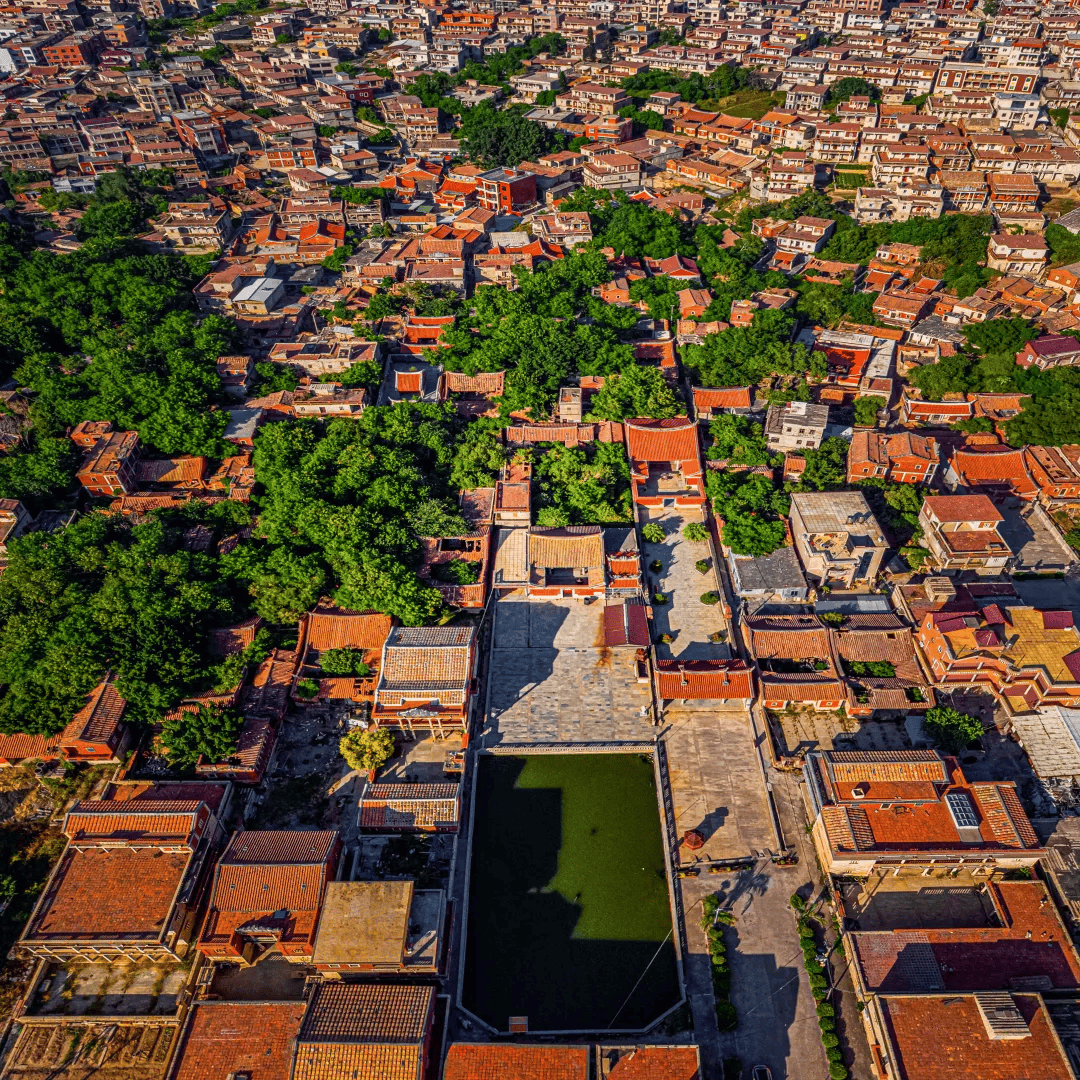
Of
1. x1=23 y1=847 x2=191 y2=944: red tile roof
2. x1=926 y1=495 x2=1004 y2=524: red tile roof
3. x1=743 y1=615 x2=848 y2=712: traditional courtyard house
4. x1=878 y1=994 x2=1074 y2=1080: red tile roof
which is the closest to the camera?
x1=878 y1=994 x2=1074 y2=1080: red tile roof

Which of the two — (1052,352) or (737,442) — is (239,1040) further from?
(1052,352)

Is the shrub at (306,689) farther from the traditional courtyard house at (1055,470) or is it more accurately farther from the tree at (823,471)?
the traditional courtyard house at (1055,470)

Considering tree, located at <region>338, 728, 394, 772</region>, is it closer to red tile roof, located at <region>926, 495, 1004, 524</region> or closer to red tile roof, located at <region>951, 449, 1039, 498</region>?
red tile roof, located at <region>926, 495, 1004, 524</region>

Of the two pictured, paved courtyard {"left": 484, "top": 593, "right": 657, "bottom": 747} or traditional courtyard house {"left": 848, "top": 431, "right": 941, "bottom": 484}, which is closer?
paved courtyard {"left": 484, "top": 593, "right": 657, "bottom": 747}

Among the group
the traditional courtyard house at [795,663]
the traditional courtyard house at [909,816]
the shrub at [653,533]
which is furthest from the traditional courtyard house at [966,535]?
the shrub at [653,533]

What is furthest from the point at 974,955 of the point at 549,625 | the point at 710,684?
the point at 549,625

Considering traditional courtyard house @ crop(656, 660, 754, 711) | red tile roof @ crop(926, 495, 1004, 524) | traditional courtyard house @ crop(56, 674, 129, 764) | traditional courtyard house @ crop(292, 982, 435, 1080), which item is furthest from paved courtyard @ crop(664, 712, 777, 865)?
traditional courtyard house @ crop(56, 674, 129, 764)

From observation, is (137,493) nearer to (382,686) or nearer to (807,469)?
(382,686)
